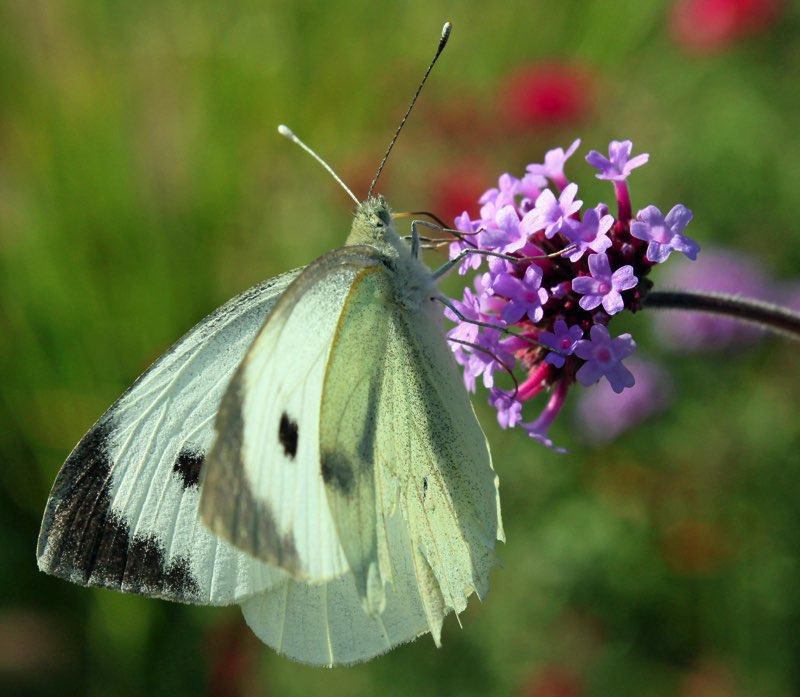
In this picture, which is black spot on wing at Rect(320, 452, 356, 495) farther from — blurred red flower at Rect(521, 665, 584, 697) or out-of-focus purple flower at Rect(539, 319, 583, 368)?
blurred red flower at Rect(521, 665, 584, 697)

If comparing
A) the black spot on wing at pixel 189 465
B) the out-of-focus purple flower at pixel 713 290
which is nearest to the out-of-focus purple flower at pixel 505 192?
the black spot on wing at pixel 189 465

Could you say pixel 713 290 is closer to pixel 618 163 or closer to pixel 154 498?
pixel 618 163

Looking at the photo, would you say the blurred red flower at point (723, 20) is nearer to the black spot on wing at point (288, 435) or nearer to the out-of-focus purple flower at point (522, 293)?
the out-of-focus purple flower at point (522, 293)

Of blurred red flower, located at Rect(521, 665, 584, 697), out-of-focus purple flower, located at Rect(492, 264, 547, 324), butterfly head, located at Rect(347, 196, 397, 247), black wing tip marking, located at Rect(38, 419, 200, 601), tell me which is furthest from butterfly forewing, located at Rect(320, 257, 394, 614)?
blurred red flower, located at Rect(521, 665, 584, 697)

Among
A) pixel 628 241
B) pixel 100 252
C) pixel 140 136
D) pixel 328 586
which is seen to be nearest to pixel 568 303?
pixel 628 241

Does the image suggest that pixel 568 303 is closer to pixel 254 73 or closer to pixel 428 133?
pixel 428 133
